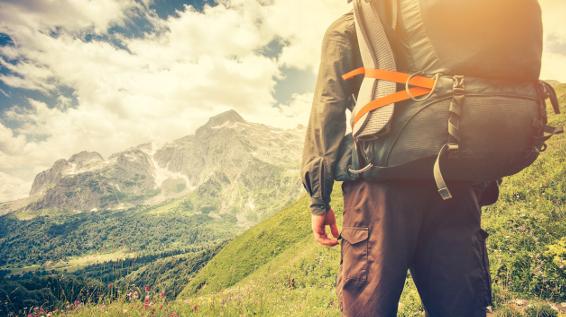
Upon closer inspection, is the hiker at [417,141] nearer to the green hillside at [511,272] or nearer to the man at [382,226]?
the man at [382,226]

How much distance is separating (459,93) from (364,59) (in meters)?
0.73

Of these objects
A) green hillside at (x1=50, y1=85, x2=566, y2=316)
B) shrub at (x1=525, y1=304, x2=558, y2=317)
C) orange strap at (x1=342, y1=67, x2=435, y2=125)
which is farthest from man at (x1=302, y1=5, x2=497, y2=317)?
green hillside at (x1=50, y1=85, x2=566, y2=316)

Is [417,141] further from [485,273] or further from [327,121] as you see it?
[485,273]

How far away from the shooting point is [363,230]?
2.38 m

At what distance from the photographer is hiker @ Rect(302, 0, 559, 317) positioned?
7.07 feet

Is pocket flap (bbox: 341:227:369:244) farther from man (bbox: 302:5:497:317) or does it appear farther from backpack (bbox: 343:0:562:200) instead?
backpack (bbox: 343:0:562:200)

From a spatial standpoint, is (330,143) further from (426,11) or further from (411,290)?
(411,290)

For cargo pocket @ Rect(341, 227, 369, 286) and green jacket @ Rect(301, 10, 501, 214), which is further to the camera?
green jacket @ Rect(301, 10, 501, 214)

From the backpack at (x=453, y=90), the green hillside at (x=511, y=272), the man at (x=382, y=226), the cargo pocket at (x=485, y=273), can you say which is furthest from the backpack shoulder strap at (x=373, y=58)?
the green hillside at (x=511, y=272)

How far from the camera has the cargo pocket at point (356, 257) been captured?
2340 millimetres

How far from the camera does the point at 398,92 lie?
230 cm

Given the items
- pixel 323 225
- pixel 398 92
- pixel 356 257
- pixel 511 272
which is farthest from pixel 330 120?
pixel 511 272

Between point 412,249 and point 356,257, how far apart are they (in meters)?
0.47

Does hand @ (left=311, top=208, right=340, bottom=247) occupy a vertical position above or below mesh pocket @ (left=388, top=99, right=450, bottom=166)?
below
